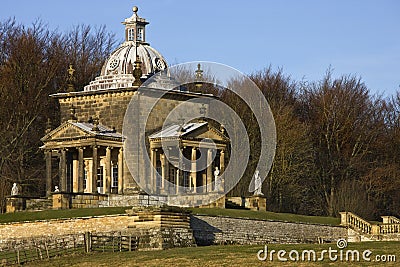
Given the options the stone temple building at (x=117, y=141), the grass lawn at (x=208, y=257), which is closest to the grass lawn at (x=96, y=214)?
the stone temple building at (x=117, y=141)

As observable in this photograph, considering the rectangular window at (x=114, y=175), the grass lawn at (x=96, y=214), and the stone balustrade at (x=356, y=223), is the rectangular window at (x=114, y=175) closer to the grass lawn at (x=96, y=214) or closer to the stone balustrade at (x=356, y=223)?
the grass lawn at (x=96, y=214)

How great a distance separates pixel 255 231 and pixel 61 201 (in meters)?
9.27

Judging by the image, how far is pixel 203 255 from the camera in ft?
136

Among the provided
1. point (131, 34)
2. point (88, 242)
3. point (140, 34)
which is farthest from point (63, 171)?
point (88, 242)

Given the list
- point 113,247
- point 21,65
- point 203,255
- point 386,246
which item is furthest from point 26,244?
point 21,65

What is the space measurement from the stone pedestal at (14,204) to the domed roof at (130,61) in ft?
30.2

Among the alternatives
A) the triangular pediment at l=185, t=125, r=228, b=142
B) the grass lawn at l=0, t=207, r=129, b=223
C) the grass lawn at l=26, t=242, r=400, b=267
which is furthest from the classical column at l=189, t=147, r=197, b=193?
the grass lawn at l=26, t=242, r=400, b=267

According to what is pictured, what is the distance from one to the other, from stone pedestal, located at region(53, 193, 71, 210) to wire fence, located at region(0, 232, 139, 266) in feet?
19.2

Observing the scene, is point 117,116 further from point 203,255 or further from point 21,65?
point 203,255

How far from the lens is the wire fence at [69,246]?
45531 mm

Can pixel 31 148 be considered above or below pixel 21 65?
below

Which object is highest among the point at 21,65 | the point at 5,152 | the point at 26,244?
the point at 21,65

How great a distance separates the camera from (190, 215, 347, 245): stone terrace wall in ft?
169

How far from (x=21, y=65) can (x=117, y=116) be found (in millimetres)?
14362
